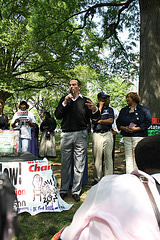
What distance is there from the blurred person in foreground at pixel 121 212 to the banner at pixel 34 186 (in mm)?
2571

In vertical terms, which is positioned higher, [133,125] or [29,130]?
[133,125]

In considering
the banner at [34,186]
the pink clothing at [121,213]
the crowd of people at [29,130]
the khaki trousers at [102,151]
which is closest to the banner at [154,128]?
the khaki trousers at [102,151]

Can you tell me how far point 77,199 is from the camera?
4.10 m

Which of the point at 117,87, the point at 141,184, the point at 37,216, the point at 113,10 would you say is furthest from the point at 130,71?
the point at 117,87

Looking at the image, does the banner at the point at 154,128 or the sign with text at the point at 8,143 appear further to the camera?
the banner at the point at 154,128

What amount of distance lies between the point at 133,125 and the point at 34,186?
7.46 feet

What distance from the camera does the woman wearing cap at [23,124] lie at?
246 inches

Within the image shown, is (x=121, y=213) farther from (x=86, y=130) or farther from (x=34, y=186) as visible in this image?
(x=86, y=130)

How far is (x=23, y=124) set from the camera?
252 inches

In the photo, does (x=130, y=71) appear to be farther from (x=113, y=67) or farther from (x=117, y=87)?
(x=117, y=87)

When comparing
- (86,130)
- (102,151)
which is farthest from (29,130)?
(86,130)

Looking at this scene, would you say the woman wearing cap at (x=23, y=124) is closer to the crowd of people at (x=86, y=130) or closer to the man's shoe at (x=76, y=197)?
→ the crowd of people at (x=86, y=130)

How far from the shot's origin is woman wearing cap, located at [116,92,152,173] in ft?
15.2

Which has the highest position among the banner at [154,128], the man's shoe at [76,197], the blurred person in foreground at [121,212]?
the banner at [154,128]
